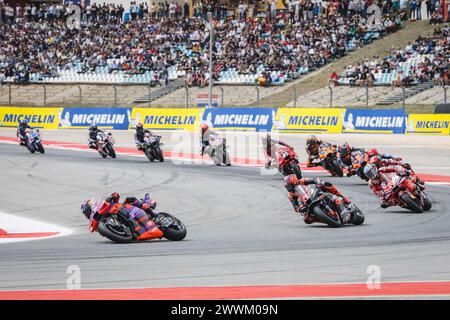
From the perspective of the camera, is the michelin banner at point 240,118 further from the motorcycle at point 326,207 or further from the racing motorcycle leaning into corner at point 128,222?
the racing motorcycle leaning into corner at point 128,222

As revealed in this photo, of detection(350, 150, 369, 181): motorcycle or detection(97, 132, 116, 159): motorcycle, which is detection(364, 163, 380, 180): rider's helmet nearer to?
detection(350, 150, 369, 181): motorcycle

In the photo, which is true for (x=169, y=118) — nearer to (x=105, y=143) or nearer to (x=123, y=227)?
(x=105, y=143)

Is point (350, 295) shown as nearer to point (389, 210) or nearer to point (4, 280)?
point (4, 280)

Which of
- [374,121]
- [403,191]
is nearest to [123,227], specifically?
[403,191]

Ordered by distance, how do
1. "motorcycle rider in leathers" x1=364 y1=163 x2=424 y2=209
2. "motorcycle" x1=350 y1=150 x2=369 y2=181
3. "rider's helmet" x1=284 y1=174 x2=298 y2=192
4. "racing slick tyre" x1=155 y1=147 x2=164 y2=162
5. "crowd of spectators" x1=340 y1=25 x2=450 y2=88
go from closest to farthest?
"rider's helmet" x1=284 y1=174 x2=298 y2=192 → "motorcycle rider in leathers" x1=364 y1=163 x2=424 y2=209 → "motorcycle" x1=350 y1=150 x2=369 y2=181 → "racing slick tyre" x1=155 y1=147 x2=164 y2=162 → "crowd of spectators" x1=340 y1=25 x2=450 y2=88

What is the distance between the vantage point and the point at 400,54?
47.7 meters

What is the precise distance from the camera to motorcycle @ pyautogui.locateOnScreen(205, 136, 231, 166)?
2923 cm

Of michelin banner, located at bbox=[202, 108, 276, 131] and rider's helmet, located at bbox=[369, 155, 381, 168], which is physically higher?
rider's helmet, located at bbox=[369, 155, 381, 168]

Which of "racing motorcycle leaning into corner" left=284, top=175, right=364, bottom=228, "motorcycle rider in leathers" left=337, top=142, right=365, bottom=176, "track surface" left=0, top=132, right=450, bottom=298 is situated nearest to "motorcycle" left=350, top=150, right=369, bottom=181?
"track surface" left=0, top=132, right=450, bottom=298

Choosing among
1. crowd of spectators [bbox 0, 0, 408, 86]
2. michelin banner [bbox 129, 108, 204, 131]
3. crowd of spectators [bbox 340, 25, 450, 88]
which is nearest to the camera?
crowd of spectators [bbox 340, 25, 450, 88]

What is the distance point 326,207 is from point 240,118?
30.2 meters

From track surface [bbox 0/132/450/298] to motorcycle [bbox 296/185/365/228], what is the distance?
0.84 ft

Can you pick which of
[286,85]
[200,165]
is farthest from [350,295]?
[286,85]

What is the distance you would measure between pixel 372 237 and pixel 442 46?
110 ft
